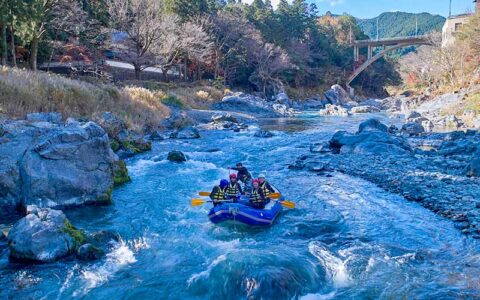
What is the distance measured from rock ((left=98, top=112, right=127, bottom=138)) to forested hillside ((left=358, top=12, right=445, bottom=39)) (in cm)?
10443

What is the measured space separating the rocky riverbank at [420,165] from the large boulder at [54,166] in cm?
616

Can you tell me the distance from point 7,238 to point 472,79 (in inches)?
1385

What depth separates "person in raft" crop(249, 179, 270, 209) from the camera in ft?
25.1

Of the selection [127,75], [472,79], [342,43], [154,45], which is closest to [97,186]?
[154,45]

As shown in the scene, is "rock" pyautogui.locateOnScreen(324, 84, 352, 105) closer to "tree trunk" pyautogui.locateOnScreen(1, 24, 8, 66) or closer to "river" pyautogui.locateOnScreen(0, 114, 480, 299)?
"tree trunk" pyautogui.locateOnScreen(1, 24, 8, 66)

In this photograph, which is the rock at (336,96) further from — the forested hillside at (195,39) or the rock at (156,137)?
the rock at (156,137)

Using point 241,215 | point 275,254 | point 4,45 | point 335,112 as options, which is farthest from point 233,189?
point 335,112

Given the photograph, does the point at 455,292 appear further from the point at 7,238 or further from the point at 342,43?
the point at 342,43

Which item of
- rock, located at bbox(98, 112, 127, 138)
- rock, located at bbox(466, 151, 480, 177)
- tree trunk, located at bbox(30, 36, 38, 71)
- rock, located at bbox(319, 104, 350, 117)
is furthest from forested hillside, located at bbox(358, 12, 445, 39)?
rock, located at bbox(98, 112, 127, 138)

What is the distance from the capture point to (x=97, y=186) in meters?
8.43

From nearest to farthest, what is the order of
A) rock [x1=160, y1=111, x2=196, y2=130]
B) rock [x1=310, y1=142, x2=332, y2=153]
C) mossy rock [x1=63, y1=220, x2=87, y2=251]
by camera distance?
mossy rock [x1=63, y1=220, x2=87, y2=251] → rock [x1=310, y1=142, x2=332, y2=153] → rock [x1=160, y1=111, x2=196, y2=130]

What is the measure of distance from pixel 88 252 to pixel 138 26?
25762 millimetres

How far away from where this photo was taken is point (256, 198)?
7723 mm

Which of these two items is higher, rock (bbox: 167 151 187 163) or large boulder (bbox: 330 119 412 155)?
large boulder (bbox: 330 119 412 155)
